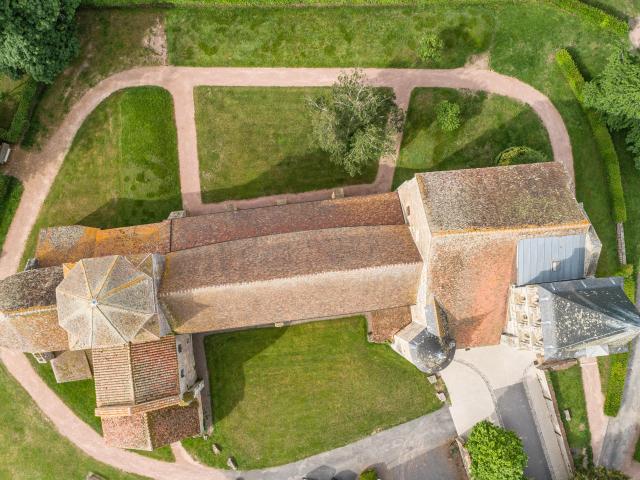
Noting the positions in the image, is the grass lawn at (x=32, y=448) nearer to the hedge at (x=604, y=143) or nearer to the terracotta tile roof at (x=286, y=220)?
the terracotta tile roof at (x=286, y=220)

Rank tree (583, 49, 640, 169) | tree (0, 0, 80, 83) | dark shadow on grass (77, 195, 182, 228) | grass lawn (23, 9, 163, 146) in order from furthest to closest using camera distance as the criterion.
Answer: grass lawn (23, 9, 163, 146) → dark shadow on grass (77, 195, 182, 228) → tree (583, 49, 640, 169) → tree (0, 0, 80, 83)

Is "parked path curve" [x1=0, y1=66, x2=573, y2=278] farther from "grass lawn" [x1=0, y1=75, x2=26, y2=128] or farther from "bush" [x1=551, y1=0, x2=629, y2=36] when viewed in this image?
"bush" [x1=551, y1=0, x2=629, y2=36]

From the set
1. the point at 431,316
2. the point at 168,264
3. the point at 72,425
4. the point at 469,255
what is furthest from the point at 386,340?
the point at 72,425

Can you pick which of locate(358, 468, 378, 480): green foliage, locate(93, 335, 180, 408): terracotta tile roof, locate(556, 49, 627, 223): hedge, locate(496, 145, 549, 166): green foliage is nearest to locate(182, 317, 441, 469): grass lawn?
locate(358, 468, 378, 480): green foliage

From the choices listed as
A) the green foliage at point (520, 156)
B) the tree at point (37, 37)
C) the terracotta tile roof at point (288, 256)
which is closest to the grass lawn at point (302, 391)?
the terracotta tile roof at point (288, 256)

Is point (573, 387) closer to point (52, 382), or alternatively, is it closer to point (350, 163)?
point (350, 163)

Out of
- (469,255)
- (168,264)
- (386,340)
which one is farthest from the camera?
(386,340)
